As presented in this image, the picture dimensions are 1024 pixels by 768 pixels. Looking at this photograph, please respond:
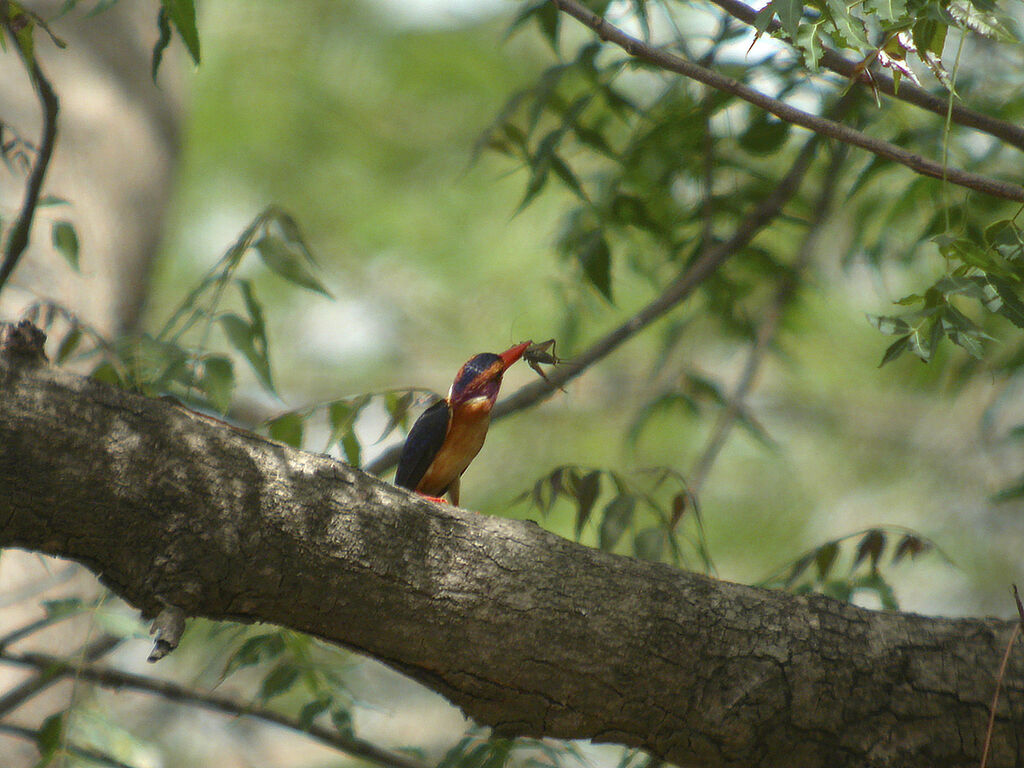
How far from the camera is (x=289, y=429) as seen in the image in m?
2.50

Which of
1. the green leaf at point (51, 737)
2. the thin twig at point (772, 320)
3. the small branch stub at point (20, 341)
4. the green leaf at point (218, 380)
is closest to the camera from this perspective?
the small branch stub at point (20, 341)

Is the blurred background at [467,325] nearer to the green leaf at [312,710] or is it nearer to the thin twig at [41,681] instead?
the thin twig at [41,681]

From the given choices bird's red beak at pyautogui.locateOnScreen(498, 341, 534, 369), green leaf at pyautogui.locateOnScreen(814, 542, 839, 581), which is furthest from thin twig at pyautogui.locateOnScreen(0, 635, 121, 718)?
green leaf at pyautogui.locateOnScreen(814, 542, 839, 581)

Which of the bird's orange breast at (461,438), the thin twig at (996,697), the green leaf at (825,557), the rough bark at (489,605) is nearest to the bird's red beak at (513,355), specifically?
the bird's orange breast at (461,438)

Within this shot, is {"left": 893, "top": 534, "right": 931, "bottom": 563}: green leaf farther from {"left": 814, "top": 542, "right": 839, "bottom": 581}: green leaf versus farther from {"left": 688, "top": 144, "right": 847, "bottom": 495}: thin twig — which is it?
{"left": 688, "top": 144, "right": 847, "bottom": 495}: thin twig

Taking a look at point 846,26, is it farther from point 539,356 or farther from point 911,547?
point 911,547

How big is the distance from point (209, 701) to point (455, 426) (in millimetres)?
1270

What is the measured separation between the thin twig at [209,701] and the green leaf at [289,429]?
841 millimetres

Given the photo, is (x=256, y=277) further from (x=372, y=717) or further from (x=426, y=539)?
(x=426, y=539)

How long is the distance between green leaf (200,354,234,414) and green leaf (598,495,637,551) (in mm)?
1019

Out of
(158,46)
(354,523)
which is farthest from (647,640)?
(158,46)

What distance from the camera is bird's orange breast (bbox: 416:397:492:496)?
96.7 inches

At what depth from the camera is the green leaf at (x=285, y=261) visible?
7.62 ft

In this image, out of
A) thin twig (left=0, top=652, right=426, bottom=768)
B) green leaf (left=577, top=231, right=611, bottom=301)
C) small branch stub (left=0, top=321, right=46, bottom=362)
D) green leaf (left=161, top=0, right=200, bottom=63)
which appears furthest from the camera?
green leaf (left=577, top=231, right=611, bottom=301)
